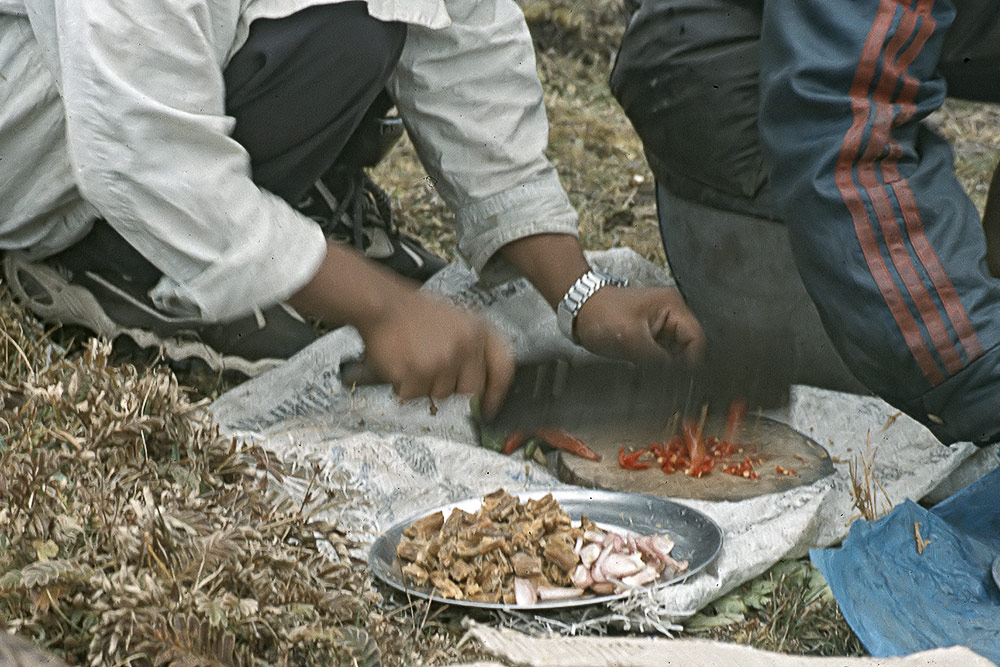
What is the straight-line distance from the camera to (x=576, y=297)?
2.68 m

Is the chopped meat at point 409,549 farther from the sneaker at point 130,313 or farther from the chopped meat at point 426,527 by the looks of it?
the sneaker at point 130,313

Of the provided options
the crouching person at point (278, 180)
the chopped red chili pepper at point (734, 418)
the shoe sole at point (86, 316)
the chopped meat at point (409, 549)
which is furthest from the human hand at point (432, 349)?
the shoe sole at point (86, 316)

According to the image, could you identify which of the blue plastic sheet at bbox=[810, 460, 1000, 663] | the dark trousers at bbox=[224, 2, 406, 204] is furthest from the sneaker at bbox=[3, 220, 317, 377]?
the blue plastic sheet at bbox=[810, 460, 1000, 663]

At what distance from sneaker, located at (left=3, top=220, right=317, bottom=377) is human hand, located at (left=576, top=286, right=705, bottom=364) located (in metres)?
0.91

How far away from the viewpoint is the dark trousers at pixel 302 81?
A: 2.42 meters

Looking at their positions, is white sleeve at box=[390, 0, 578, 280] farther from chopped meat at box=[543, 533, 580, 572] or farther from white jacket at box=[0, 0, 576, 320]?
chopped meat at box=[543, 533, 580, 572]

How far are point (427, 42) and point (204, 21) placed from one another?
28.9 inches

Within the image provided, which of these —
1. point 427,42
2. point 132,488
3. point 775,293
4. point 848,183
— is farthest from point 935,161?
point 132,488

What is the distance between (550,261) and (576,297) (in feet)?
0.52

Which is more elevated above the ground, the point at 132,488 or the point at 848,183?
the point at 848,183

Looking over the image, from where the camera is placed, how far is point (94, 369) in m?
2.36

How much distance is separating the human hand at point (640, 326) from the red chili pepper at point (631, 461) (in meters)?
0.27

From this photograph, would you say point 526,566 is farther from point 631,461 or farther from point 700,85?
point 700,85

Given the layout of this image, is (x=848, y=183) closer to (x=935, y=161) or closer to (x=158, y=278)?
(x=935, y=161)
